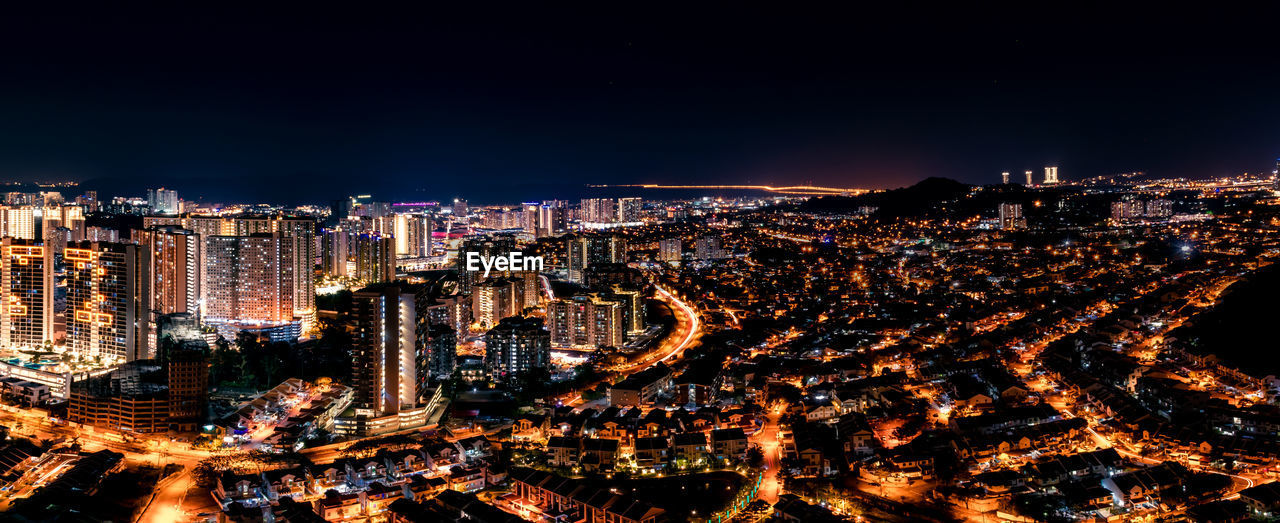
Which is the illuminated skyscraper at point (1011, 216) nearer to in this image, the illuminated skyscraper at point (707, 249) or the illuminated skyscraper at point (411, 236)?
the illuminated skyscraper at point (707, 249)

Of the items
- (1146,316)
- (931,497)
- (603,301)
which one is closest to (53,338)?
(603,301)

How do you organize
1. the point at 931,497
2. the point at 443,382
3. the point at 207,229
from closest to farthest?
the point at 931,497, the point at 443,382, the point at 207,229

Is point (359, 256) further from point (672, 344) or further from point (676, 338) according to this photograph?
point (672, 344)

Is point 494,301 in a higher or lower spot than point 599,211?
lower

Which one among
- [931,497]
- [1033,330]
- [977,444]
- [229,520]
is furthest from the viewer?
[1033,330]

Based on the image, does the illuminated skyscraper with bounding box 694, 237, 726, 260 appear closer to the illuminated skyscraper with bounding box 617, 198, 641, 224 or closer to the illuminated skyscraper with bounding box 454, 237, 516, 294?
the illuminated skyscraper with bounding box 454, 237, 516, 294

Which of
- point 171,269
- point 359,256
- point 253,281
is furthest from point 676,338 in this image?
point 359,256

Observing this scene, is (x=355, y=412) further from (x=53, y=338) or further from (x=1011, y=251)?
(x=1011, y=251)

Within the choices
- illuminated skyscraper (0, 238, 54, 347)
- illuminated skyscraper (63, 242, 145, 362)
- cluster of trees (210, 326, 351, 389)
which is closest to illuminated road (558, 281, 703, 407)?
cluster of trees (210, 326, 351, 389)
